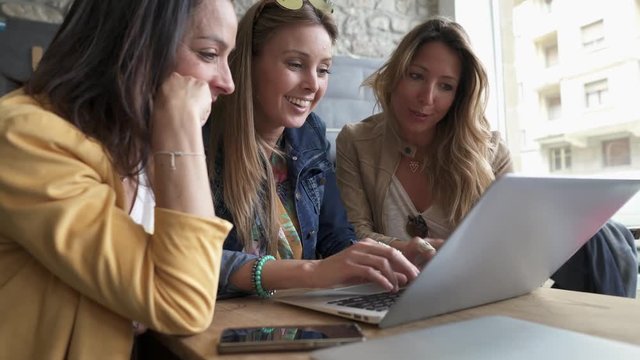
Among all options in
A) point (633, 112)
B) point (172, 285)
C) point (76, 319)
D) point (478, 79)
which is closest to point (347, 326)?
point (172, 285)

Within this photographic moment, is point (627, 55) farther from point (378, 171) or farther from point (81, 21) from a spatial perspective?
point (81, 21)

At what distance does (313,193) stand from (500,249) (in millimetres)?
636

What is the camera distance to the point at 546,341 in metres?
0.57

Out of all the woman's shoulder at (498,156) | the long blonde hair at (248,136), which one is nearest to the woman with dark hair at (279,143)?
the long blonde hair at (248,136)

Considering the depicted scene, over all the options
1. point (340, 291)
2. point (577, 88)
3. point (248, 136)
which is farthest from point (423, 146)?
point (577, 88)

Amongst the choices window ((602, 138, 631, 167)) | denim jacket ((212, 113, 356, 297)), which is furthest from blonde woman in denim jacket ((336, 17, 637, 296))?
window ((602, 138, 631, 167))

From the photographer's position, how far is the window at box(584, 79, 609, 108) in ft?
10.1

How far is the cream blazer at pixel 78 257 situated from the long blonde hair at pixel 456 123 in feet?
3.36

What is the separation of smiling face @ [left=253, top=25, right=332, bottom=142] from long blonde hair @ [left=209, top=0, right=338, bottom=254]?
0.02 metres

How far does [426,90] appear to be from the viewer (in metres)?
1.68

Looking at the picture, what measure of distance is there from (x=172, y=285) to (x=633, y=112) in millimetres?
2991

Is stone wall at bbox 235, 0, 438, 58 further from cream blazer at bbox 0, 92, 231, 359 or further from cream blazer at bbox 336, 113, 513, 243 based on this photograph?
cream blazer at bbox 0, 92, 231, 359

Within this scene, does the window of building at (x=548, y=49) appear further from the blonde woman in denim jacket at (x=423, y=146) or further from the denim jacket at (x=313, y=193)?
the denim jacket at (x=313, y=193)

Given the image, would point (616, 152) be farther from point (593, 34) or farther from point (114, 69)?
point (114, 69)
